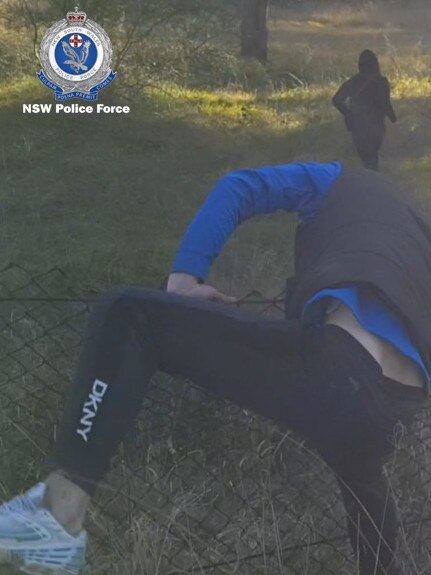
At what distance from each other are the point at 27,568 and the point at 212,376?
28.3 inches

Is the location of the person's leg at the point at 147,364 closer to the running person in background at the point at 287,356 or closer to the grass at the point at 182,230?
the running person in background at the point at 287,356

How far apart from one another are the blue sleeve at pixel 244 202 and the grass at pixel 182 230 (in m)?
0.74

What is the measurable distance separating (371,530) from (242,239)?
12.2 ft

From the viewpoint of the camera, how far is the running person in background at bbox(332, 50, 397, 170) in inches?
326

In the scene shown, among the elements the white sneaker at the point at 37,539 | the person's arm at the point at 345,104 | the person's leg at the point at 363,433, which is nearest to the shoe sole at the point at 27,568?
the white sneaker at the point at 37,539

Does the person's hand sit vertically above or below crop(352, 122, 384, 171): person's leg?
above

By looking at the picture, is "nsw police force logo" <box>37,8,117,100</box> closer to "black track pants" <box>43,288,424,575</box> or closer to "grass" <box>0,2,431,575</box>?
"grass" <box>0,2,431,575</box>

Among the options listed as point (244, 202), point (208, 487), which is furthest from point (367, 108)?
point (244, 202)

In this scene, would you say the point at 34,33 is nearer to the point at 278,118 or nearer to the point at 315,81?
the point at 278,118

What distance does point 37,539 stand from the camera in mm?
2805

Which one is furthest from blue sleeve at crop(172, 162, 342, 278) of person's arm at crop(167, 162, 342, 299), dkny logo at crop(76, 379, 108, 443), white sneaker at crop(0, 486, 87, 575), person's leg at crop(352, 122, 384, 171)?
person's leg at crop(352, 122, 384, 171)

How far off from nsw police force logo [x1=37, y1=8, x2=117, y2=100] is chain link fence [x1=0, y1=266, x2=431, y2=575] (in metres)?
5.35

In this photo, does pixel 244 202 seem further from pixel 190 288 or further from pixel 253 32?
pixel 253 32

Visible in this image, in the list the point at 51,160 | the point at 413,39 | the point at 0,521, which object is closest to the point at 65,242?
the point at 51,160
